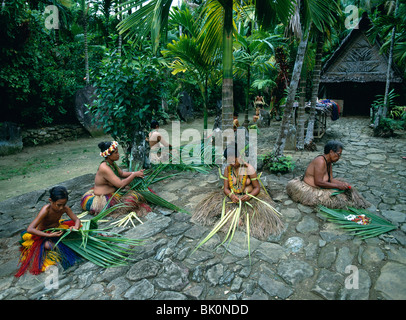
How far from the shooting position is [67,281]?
8.04 ft

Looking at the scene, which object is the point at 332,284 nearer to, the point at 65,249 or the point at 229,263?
the point at 229,263

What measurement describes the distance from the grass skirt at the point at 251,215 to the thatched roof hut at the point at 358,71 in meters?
11.1

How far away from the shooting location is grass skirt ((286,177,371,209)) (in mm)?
3520

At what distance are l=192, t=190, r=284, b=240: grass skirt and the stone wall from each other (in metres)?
8.35

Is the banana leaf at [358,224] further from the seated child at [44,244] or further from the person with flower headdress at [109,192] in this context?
the seated child at [44,244]

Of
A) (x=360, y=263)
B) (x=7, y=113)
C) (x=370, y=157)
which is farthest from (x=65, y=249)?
(x=7, y=113)

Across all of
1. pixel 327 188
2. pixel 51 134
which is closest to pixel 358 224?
pixel 327 188

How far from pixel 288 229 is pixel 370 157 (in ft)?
14.5

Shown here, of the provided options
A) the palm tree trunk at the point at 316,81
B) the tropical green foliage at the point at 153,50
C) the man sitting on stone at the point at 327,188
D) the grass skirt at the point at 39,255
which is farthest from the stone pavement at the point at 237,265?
the palm tree trunk at the point at 316,81

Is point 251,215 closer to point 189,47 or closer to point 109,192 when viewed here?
point 109,192

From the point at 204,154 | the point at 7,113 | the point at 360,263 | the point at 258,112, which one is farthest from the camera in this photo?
the point at 258,112

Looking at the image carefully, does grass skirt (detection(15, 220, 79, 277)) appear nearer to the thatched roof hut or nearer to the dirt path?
the dirt path

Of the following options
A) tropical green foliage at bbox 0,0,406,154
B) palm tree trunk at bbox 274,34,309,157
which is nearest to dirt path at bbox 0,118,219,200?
tropical green foliage at bbox 0,0,406,154

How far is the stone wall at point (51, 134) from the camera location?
9242 millimetres
